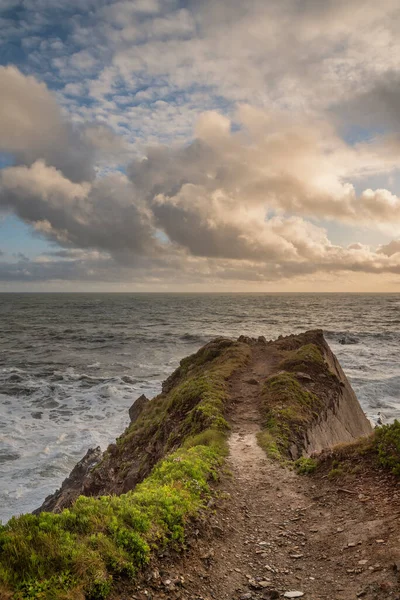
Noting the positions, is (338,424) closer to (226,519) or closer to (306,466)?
(306,466)

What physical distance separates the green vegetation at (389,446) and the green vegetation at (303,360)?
10671 mm

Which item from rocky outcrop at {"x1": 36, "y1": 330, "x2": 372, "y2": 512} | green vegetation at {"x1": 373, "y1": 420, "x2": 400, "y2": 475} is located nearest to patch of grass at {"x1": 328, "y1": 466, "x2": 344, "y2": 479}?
green vegetation at {"x1": 373, "y1": 420, "x2": 400, "y2": 475}

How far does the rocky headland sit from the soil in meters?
0.03

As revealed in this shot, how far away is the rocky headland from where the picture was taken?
19.2ft

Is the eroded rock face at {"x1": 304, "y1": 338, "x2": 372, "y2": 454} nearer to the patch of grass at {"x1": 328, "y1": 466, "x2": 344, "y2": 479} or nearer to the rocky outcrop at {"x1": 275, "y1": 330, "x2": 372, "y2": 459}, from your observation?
the rocky outcrop at {"x1": 275, "y1": 330, "x2": 372, "y2": 459}

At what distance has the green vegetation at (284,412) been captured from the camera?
14.1 metres

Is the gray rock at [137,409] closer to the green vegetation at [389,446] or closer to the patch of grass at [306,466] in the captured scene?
the patch of grass at [306,466]

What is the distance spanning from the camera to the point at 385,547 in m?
7.12

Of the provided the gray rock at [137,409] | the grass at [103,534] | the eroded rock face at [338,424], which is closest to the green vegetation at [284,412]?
the eroded rock face at [338,424]

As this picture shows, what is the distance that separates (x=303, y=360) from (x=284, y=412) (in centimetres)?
716

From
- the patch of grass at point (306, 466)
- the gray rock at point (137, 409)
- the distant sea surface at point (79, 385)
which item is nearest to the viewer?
the patch of grass at point (306, 466)

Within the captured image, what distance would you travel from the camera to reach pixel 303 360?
75.3ft

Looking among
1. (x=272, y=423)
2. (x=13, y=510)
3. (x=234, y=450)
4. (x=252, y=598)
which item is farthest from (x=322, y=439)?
(x=13, y=510)

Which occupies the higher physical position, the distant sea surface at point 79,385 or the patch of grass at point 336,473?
the patch of grass at point 336,473
